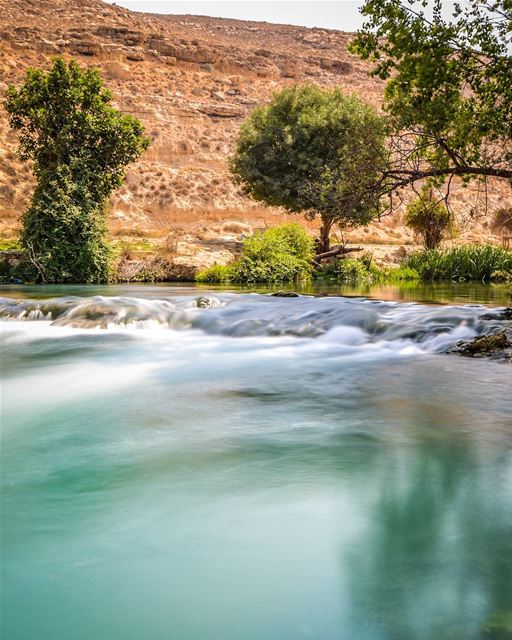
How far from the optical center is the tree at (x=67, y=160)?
24344 millimetres

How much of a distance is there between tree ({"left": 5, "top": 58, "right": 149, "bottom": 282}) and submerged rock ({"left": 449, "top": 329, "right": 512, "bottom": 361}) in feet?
60.6

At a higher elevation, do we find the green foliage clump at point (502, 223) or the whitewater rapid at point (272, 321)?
the green foliage clump at point (502, 223)

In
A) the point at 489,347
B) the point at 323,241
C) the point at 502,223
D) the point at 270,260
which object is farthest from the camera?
the point at 502,223

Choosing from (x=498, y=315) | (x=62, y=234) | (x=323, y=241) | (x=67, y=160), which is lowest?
(x=498, y=315)

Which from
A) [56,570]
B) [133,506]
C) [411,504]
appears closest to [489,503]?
[411,504]

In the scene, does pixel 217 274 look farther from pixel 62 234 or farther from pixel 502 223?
pixel 502 223

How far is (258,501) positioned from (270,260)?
69.9 feet

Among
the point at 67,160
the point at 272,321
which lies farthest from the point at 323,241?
the point at 272,321

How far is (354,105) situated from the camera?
30953 mm

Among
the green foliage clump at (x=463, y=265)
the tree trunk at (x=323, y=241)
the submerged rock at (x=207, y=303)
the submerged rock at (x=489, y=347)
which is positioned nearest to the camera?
the submerged rock at (x=489, y=347)

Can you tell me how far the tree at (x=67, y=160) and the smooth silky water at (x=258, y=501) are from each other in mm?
16952

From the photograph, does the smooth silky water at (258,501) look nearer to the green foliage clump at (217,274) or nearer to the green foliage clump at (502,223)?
the green foliage clump at (217,274)

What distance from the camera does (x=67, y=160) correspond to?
989 inches

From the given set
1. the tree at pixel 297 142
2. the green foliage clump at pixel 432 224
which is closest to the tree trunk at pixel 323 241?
the tree at pixel 297 142
